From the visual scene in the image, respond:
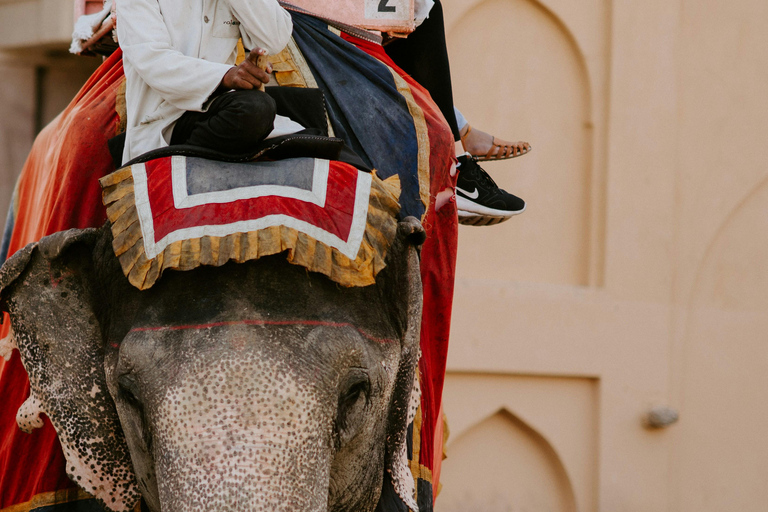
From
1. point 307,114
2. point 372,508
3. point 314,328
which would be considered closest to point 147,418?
point 314,328

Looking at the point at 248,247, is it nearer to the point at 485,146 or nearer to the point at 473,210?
the point at 473,210

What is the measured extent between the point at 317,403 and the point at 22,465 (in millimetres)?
804

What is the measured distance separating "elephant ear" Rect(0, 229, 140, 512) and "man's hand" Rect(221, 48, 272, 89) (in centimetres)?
34

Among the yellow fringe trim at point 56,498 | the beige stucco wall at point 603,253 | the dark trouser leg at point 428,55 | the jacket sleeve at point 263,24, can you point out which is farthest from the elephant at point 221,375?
the beige stucco wall at point 603,253

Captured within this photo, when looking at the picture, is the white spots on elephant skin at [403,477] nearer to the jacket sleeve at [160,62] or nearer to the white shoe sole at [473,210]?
the jacket sleeve at [160,62]

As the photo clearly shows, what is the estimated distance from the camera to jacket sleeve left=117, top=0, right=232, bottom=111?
1919 millimetres

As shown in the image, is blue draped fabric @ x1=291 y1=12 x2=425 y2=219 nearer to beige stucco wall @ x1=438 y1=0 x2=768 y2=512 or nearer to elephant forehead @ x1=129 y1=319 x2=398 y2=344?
elephant forehead @ x1=129 y1=319 x2=398 y2=344

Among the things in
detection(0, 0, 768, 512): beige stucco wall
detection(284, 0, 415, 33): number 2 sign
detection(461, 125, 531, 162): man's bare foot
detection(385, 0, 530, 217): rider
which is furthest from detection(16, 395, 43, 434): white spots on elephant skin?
detection(0, 0, 768, 512): beige stucco wall

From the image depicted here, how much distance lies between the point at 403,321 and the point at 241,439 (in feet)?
1.45

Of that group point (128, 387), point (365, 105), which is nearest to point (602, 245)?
point (365, 105)

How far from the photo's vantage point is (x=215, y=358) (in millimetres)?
1680

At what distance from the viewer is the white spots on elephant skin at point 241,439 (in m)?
1.58

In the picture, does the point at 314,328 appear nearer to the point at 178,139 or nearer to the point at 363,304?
the point at 363,304

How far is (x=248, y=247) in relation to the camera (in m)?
1.73
